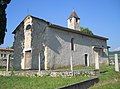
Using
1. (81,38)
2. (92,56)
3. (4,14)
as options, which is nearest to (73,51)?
(81,38)

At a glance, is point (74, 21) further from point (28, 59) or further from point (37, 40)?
point (28, 59)

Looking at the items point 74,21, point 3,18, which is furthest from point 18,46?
point 74,21

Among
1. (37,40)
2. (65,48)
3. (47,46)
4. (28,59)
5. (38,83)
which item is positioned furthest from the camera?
(65,48)

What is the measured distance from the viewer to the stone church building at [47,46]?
2402 cm

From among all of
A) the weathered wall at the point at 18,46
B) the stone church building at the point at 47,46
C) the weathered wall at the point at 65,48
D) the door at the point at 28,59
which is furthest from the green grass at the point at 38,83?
the weathered wall at the point at 18,46

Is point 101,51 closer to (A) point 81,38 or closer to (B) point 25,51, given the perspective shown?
(A) point 81,38

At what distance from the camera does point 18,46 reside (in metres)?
28.0

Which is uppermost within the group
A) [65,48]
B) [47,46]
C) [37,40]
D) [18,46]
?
[37,40]

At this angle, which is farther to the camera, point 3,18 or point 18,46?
point 18,46

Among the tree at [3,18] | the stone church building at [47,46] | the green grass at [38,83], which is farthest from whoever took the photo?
the stone church building at [47,46]

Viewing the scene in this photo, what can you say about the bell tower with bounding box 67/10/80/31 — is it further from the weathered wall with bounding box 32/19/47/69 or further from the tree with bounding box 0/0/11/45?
the tree with bounding box 0/0/11/45

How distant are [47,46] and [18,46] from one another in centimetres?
649

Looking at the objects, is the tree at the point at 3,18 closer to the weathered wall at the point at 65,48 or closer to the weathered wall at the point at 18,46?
the weathered wall at the point at 18,46

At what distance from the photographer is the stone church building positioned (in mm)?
24016
